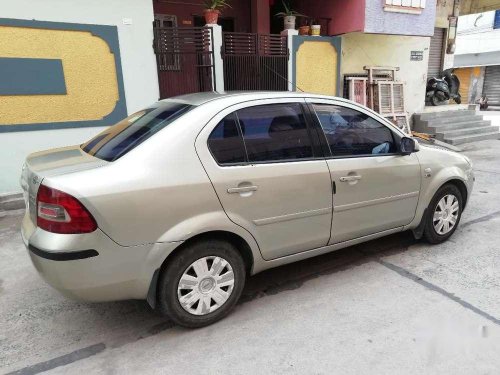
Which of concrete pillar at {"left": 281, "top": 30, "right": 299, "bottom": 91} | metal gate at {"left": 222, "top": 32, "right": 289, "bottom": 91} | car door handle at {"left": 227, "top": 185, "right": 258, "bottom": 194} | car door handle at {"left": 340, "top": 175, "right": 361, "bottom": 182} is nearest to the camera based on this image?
car door handle at {"left": 227, "top": 185, "right": 258, "bottom": 194}

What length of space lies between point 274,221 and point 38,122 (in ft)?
14.6

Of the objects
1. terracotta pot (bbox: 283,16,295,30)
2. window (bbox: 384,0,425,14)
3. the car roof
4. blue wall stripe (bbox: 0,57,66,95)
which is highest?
window (bbox: 384,0,425,14)

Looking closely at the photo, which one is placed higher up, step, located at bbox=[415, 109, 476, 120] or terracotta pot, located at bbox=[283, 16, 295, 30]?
terracotta pot, located at bbox=[283, 16, 295, 30]

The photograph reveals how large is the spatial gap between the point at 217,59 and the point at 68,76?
2.50 m

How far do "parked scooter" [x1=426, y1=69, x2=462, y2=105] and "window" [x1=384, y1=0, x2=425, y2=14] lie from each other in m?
3.52

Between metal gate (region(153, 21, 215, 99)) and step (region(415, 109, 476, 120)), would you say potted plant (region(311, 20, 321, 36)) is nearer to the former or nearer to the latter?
metal gate (region(153, 21, 215, 99))

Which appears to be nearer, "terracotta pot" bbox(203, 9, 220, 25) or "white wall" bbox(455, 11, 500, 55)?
"terracotta pot" bbox(203, 9, 220, 25)

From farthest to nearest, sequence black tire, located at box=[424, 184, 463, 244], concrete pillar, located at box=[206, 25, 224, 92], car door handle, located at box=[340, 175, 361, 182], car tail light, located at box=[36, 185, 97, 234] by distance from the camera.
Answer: concrete pillar, located at box=[206, 25, 224, 92] → black tire, located at box=[424, 184, 463, 244] → car door handle, located at box=[340, 175, 361, 182] → car tail light, located at box=[36, 185, 97, 234]

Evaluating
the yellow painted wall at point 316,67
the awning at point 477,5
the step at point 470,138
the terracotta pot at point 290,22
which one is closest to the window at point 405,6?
the yellow painted wall at point 316,67

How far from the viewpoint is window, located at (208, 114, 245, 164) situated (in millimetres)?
2648

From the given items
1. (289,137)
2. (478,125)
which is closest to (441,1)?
(478,125)

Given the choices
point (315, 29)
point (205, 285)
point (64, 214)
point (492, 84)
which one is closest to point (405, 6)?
point (315, 29)

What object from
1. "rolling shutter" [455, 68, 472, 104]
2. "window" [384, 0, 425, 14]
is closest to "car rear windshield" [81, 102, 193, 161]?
"window" [384, 0, 425, 14]

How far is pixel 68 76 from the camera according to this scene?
572 cm
